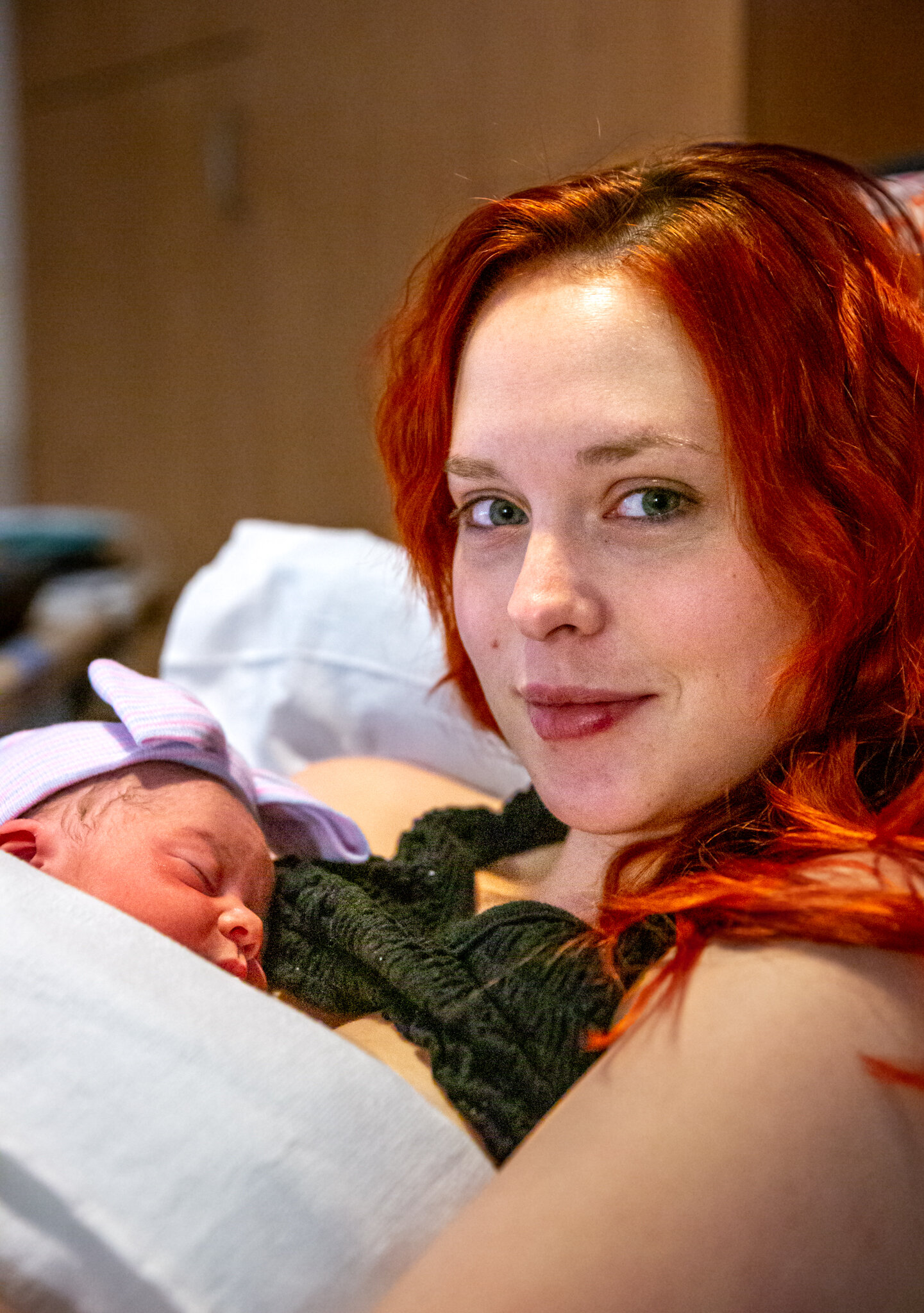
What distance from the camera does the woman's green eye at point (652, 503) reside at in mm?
786

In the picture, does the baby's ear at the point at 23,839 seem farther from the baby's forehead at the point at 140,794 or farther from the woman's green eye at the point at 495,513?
the woman's green eye at the point at 495,513

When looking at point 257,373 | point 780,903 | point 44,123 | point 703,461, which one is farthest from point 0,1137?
point 44,123

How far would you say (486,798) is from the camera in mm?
1322

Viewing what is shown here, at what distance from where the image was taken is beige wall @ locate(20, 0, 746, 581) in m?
2.10

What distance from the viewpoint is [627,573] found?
78 cm

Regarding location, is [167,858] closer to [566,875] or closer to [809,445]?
[566,875]

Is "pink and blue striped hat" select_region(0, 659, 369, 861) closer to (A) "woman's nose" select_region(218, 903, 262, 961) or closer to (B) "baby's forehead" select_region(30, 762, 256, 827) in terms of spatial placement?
(B) "baby's forehead" select_region(30, 762, 256, 827)

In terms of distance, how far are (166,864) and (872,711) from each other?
1.55 ft

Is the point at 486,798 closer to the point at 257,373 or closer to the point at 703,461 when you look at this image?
the point at 703,461

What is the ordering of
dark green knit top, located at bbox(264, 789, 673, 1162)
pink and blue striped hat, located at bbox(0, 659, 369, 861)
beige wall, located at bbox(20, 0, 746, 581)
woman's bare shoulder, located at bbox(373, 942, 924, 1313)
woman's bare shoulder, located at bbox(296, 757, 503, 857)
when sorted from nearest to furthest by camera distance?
woman's bare shoulder, located at bbox(373, 942, 924, 1313)
dark green knit top, located at bbox(264, 789, 673, 1162)
pink and blue striped hat, located at bbox(0, 659, 369, 861)
woman's bare shoulder, located at bbox(296, 757, 503, 857)
beige wall, located at bbox(20, 0, 746, 581)

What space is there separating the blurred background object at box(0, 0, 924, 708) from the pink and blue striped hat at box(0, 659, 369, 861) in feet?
3.44

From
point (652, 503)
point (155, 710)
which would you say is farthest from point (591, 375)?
point (155, 710)

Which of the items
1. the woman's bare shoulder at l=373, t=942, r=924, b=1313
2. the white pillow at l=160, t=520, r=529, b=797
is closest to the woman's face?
the woman's bare shoulder at l=373, t=942, r=924, b=1313

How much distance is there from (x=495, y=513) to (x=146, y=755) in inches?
11.9
